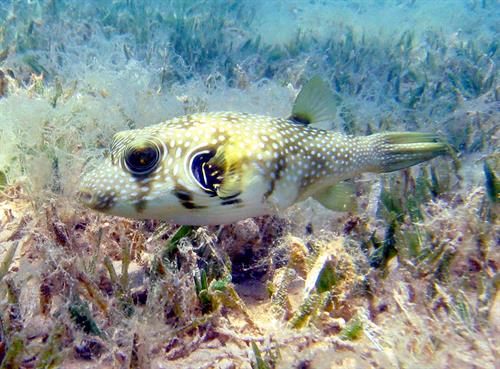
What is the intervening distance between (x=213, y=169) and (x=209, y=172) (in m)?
0.04

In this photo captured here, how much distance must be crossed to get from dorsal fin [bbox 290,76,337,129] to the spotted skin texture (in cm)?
33

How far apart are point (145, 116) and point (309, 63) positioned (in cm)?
626

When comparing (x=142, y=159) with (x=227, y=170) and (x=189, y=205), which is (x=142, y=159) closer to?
(x=189, y=205)

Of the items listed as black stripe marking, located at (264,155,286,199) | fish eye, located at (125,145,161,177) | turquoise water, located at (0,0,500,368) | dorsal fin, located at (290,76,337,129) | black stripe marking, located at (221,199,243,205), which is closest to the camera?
turquoise water, located at (0,0,500,368)

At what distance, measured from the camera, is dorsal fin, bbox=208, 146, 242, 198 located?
2621mm

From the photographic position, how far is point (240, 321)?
2715mm

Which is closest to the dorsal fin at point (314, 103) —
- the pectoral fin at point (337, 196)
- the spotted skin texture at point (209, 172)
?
the spotted skin texture at point (209, 172)

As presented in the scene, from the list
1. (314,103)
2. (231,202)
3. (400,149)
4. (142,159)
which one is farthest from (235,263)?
(400,149)

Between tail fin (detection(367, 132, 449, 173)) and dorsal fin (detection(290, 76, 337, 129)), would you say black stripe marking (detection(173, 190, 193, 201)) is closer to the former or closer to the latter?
dorsal fin (detection(290, 76, 337, 129))

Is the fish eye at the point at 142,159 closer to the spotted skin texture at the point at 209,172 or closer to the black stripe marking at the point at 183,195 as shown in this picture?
the spotted skin texture at the point at 209,172

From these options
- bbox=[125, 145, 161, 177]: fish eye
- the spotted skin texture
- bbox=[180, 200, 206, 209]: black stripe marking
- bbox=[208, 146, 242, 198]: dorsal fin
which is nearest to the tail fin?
the spotted skin texture

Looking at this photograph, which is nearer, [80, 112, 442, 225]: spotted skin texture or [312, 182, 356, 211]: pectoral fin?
[80, 112, 442, 225]: spotted skin texture

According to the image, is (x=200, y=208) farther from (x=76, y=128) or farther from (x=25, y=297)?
(x=76, y=128)

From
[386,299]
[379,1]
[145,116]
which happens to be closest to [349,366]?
[386,299]
